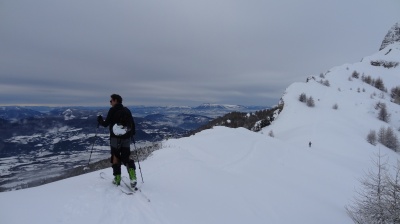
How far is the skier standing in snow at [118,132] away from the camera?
8633 millimetres

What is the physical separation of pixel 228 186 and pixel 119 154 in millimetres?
4263

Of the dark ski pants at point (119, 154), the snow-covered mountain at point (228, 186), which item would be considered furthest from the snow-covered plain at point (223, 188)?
the dark ski pants at point (119, 154)

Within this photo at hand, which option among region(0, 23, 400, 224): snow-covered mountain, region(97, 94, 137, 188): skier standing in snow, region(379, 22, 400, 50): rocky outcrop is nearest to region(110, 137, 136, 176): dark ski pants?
region(97, 94, 137, 188): skier standing in snow

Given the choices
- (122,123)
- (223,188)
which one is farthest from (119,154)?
(223,188)

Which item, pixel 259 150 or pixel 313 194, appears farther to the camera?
pixel 259 150

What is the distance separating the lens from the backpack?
8656mm

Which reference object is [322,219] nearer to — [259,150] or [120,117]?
[120,117]

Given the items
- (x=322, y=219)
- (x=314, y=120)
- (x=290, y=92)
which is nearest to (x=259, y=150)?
(x=322, y=219)

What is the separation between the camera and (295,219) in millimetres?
8891

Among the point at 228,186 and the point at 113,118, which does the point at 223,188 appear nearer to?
the point at 228,186

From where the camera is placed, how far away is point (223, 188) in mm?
10078

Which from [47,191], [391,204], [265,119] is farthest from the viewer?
[265,119]

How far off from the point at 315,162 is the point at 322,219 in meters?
10.4

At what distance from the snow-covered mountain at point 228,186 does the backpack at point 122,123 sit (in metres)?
1.73
